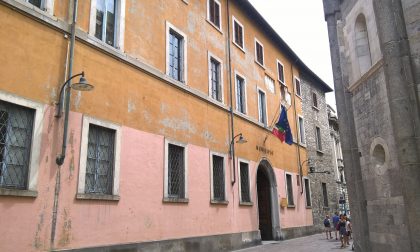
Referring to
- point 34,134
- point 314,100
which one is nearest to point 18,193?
point 34,134

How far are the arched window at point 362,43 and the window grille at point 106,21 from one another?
675 centimetres

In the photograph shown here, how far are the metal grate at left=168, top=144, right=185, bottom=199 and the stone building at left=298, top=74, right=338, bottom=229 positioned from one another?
13.2m

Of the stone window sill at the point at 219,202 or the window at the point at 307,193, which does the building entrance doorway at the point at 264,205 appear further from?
the stone window sill at the point at 219,202

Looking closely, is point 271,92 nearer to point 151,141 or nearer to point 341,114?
point 341,114

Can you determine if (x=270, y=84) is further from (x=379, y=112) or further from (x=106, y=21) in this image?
(x=106, y=21)

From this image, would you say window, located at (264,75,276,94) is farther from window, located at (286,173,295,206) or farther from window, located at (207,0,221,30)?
window, located at (207,0,221,30)

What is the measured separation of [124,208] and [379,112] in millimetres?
6804

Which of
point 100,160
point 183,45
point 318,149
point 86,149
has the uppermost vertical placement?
point 183,45

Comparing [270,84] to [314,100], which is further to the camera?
[314,100]

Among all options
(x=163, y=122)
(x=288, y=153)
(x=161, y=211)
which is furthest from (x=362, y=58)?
(x=288, y=153)

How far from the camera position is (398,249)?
8.46m

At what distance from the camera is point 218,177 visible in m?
14.8

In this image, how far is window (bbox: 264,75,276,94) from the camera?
68.2 ft

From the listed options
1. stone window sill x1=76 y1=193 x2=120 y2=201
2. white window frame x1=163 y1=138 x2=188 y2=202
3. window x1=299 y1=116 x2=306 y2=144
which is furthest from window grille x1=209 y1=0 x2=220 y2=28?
window x1=299 y1=116 x2=306 y2=144
